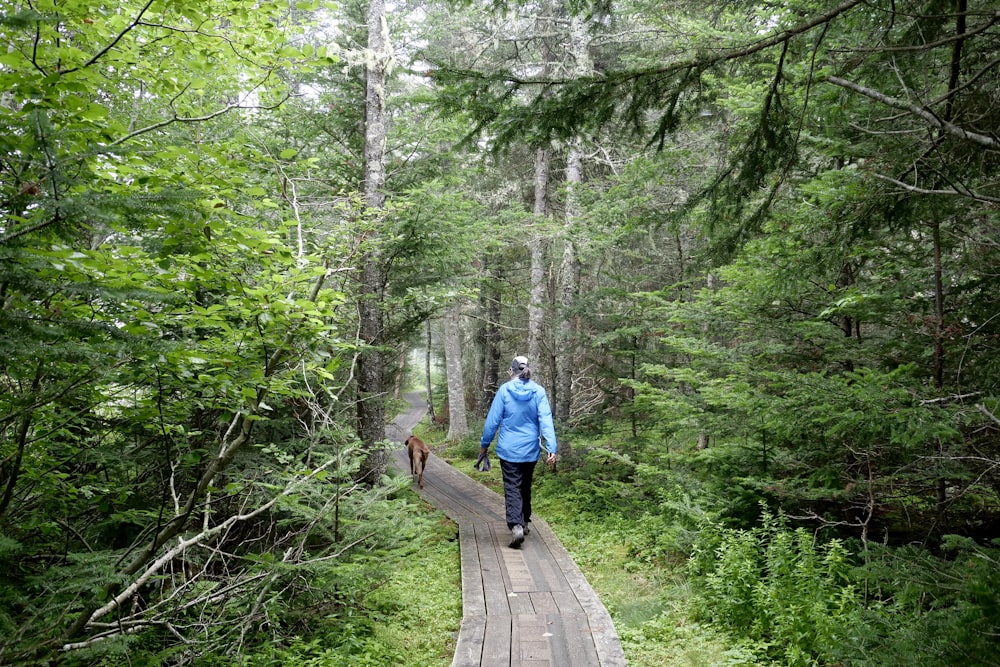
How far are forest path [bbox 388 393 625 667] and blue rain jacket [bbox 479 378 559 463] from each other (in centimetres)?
124

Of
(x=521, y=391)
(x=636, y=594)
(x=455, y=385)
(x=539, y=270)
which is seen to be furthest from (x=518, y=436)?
(x=455, y=385)

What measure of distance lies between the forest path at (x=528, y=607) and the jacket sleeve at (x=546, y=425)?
52.2 inches

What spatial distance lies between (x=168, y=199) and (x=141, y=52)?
6.54 ft

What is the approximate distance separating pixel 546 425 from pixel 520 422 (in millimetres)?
352

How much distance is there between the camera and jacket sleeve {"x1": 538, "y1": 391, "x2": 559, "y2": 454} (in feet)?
23.9

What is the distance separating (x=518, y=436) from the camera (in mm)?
7352

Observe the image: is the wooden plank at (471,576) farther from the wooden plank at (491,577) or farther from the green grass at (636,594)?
the green grass at (636,594)

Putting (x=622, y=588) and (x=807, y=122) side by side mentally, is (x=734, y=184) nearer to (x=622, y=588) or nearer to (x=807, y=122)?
(x=807, y=122)

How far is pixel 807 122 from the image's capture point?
5.66 metres

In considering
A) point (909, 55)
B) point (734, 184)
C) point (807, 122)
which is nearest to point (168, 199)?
point (734, 184)

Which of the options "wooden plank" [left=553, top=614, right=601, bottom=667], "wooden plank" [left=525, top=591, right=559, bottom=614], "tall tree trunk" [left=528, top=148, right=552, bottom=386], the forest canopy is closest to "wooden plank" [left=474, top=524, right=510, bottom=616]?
"wooden plank" [left=525, top=591, right=559, bottom=614]

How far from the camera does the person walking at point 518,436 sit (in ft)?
23.9

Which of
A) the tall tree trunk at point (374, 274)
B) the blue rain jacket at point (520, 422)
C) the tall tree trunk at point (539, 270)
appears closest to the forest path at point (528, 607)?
the blue rain jacket at point (520, 422)

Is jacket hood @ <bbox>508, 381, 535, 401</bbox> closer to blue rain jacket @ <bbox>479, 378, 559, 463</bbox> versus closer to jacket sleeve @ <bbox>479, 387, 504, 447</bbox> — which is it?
blue rain jacket @ <bbox>479, 378, 559, 463</bbox>
